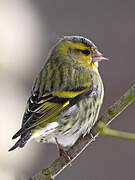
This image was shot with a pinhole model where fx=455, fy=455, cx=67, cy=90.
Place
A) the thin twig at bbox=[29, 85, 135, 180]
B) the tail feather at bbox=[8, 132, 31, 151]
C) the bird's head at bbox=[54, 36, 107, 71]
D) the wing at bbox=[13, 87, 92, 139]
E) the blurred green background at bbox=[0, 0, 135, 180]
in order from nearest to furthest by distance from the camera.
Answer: the thin twig at bbox=[29, 85, 135, 180] → the tail feather at bbox=[8, 132, 31, 151] → the wing at bbox=[13, 87, 92, 139] → the bird's head at bbox=[54, 36, 107, 71] → the blurred green background at bbox=[0, 0, 135, 180]

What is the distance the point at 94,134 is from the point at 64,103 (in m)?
0.73

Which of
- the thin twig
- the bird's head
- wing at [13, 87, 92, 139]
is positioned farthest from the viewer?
the bird's head

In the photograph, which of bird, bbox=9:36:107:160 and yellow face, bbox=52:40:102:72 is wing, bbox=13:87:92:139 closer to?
bird, bbox=9:36:107:160

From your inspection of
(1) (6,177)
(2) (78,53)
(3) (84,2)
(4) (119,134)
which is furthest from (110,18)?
(4) (119,134)

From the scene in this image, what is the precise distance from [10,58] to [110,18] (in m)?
2.99

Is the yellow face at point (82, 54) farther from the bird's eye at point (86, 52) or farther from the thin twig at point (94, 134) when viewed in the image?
the thin twig at point (94, 134)

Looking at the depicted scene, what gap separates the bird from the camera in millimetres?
4074

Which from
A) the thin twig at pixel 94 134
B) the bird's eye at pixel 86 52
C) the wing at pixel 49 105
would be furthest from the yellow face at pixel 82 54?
the thin twig at pixel 94 134

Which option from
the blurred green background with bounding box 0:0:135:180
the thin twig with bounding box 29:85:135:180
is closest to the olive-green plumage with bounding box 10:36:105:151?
the thin twig with bounding box 29:85:135:180

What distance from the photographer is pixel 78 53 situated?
4777 mm

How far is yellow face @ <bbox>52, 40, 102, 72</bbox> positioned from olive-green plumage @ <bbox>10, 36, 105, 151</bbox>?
1 cm

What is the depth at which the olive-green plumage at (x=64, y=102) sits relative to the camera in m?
4.08

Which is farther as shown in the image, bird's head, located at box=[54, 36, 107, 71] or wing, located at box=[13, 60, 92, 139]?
bird's head, located at box=[54, 36, 107, 71]

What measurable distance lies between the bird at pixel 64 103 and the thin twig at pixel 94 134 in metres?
0.22
